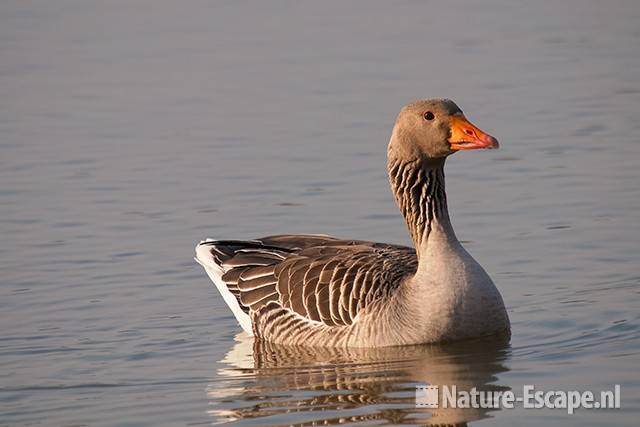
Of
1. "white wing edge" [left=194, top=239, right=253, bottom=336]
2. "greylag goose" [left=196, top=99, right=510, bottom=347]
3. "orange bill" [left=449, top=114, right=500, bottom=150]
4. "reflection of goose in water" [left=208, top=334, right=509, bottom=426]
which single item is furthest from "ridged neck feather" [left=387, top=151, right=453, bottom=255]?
"white wing edge" [left=194, top=239, right=253, bottom=336]

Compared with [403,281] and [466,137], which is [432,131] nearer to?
[466,137]

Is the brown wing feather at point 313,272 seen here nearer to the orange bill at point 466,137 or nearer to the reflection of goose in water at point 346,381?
the reflection of goose in water at point 346,381

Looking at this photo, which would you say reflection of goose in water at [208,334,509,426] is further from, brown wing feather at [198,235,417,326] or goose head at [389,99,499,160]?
goose head at [389,99,499,160]

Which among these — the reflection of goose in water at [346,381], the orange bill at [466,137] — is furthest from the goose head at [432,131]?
the reflection of goose in water at [346,381]

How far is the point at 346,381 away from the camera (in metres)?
11.3

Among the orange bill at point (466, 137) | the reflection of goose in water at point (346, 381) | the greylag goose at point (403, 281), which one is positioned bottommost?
the reflection of goose in water at point (346, 381)

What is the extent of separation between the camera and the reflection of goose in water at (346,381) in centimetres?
1028

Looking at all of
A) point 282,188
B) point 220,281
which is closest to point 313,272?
point 220,281

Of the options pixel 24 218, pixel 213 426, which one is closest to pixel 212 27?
pixel 24 218

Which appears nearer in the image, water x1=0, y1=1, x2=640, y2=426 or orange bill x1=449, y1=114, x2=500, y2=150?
water x1=0, y1=1, x2=640, y2=426

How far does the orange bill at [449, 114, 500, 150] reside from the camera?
39.4 ft

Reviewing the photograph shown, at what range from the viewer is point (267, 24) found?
82.6 ft

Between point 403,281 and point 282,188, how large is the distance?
4.74 meters

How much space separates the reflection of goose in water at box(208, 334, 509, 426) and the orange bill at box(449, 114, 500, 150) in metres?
1.65
